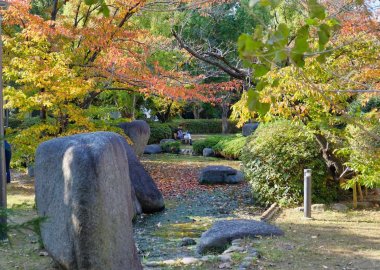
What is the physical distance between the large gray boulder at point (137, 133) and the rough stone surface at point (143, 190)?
29.7 ft

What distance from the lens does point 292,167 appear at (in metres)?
10.5

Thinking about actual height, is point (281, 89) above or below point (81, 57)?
below

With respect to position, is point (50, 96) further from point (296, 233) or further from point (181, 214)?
point (296, 233)

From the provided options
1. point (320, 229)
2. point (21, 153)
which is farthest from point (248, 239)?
point (21, 153)

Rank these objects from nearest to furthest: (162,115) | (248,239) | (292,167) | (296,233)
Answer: (248,239), (296,233), (292,167), (162,115)

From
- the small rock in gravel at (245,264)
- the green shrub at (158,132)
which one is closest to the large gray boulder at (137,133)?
the green shrub at (158,132)

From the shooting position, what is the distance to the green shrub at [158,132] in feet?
94.6

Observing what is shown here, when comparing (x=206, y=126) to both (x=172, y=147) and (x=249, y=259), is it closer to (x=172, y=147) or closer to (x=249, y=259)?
(x=172, y=147)

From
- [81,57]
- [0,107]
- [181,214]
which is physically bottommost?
[181,214]

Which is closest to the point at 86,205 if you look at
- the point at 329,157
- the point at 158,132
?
the point at 329,157

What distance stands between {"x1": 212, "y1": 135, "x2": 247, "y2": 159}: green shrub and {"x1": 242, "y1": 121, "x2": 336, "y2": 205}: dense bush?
10621 millimetres

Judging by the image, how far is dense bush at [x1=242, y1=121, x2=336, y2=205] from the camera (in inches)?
411

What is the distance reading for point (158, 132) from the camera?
2916 centimetres

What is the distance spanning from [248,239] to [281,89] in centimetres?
285
